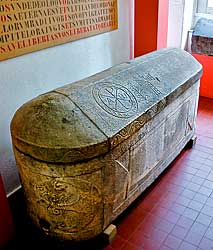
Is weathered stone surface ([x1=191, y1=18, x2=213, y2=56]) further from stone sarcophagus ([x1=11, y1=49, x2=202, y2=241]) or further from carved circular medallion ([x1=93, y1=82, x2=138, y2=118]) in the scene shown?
carved circular medallion ([x1=93, y1=82, x2=138, y2=118])

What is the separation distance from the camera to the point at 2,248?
166 centimetres

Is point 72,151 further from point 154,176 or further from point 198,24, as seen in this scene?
point 198,24

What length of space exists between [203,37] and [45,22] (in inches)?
77.5

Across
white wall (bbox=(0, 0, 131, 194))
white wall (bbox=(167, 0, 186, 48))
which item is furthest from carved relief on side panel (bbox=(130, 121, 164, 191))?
white wall (bbox=(167, 0, 186, 48))

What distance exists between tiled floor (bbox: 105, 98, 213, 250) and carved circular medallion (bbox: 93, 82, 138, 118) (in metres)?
0.69

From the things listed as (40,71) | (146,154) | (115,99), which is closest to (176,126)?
(146,154)

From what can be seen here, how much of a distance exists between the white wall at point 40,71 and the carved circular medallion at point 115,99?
496 mm

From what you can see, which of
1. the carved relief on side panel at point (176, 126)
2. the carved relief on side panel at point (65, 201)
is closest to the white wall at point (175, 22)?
the carved relief on side panel at point (176, 126)

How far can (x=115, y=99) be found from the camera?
1.56m

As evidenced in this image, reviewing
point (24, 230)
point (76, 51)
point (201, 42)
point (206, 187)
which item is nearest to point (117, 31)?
point (76, 51)

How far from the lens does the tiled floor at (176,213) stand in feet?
5.48

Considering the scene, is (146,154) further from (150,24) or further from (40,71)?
(150,24)

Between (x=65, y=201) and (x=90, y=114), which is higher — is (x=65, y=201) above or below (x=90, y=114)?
below

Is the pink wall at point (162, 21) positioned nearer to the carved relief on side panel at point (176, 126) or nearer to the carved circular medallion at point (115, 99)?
the carved relief on side panel at point (176, 126)
